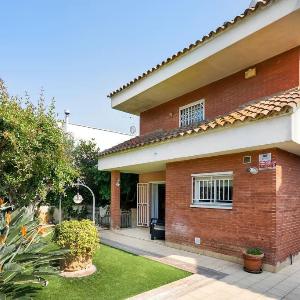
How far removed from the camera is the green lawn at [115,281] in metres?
6.84

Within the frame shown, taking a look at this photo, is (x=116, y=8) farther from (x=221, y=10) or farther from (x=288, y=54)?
(x=288, y=54)

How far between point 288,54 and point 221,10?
2751mm

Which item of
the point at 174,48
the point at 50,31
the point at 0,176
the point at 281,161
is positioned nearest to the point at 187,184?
the point at 281,161

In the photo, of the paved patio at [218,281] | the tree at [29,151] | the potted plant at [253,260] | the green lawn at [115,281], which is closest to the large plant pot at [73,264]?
the green lawn at [115,281]

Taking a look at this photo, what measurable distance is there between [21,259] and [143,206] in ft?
35.9

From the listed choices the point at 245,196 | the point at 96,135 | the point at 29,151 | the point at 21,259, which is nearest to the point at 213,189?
the point at 245,196

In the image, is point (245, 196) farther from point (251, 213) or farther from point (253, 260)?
point (253, 260)

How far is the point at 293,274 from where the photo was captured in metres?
8.32

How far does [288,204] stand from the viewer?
9.20 metres

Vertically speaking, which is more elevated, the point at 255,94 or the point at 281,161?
the point at 255,94

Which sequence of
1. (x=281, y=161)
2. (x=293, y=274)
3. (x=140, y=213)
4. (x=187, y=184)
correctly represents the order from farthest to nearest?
(x=140, y=213) < (x=187, y=184) < (x=281, y=161) < (x=293, y=274)

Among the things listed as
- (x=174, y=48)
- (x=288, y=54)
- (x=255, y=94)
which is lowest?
(x=255, y=94)

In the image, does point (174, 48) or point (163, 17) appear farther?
point (174, 48)

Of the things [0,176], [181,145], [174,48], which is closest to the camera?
[0,176]
